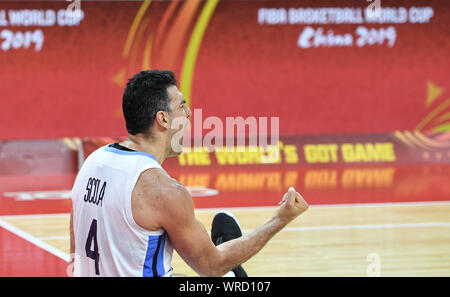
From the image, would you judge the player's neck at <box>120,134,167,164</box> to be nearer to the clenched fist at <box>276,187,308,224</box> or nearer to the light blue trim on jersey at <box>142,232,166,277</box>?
the light blue trim on jersey at <box>142,232,166,277</box>

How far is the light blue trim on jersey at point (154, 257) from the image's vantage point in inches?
86.7

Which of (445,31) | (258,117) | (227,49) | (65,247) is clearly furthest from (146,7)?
(65,247)

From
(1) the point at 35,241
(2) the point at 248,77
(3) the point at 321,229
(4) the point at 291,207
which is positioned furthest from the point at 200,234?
(2) the point at 248,77

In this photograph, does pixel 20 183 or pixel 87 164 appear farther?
pixel 20 183

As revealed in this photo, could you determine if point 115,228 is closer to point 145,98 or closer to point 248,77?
point 145,98

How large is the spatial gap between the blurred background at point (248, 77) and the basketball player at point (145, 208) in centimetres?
785

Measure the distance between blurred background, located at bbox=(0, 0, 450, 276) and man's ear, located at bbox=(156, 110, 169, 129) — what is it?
7904mm

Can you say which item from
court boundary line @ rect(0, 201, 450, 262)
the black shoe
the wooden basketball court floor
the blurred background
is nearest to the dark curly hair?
the black shoe

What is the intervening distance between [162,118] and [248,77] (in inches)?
361

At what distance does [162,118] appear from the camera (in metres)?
2.27

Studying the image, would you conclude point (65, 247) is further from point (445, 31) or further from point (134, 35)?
point (445, 31)

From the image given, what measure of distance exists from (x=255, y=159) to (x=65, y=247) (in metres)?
5.72

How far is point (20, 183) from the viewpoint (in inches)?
382

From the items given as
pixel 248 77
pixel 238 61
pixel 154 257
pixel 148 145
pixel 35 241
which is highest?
pixel 238 61
